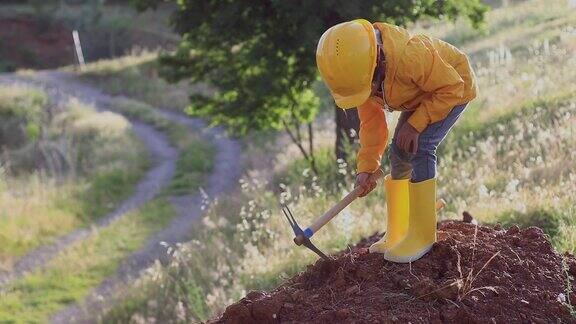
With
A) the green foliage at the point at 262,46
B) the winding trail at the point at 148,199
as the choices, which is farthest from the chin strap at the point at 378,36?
the green foliage at the point at 262,46

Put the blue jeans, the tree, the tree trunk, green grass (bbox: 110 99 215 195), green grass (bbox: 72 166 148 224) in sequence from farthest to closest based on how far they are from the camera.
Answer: green grass (bbox: 110 99 215 195) < green grass (bbox: 72 166 148 224) < the tree trunk < the tree < the blue jeans

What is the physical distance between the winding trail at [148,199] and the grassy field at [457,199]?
59 cm

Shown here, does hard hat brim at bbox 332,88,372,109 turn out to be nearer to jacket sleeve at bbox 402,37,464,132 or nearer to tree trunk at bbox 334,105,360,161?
jacket sleeve at bbox 402,37,464,132

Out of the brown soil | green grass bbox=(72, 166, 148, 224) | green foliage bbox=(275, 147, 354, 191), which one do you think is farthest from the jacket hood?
the brown soil

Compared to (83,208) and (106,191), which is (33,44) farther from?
(83,208)

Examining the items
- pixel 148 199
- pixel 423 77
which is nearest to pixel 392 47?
pixel 423 77

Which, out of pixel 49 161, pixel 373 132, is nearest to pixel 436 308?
pixel 373 132

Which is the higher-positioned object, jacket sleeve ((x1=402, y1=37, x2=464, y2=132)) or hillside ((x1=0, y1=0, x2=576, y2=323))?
jacket sleeve ((x1=402, y1=37, x2=464, y2=132))

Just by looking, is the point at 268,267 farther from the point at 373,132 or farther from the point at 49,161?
the point at 49,161

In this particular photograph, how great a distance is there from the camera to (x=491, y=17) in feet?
77.4

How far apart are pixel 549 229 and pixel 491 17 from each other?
794 inches

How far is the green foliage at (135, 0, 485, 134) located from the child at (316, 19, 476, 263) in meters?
4.54

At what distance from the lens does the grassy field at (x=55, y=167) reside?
13.0 m

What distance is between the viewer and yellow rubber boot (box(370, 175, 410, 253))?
4.00 meters
